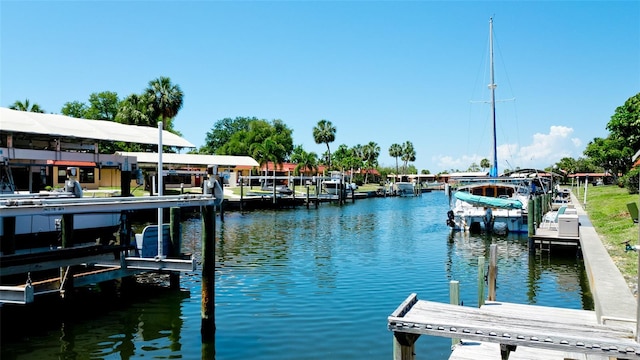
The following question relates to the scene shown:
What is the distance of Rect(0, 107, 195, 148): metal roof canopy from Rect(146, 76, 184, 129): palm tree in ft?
72.5

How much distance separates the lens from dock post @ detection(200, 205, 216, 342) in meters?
11.5

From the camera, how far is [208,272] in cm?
1143

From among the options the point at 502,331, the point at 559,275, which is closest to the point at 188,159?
the point at 559,275

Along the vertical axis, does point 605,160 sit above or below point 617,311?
above

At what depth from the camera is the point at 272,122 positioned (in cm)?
12175

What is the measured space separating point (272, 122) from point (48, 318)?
4336 inches

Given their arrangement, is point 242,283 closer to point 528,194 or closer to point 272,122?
point 528,194

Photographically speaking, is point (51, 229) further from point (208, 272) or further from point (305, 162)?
point (305, 162)

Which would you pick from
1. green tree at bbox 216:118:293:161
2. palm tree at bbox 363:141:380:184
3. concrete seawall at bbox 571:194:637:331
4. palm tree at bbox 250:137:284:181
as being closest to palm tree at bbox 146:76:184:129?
palm tree at bbox 250:137:284:181

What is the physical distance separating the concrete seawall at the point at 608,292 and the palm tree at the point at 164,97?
188 ft

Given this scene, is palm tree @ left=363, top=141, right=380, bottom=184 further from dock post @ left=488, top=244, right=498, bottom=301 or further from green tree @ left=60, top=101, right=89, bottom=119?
dock post @ left=488, top=244, right=498, bottom=301

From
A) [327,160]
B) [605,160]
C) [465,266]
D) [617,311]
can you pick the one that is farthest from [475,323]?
[327,160]

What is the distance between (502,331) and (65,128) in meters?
34.6

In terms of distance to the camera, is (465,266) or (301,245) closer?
(465,266)
